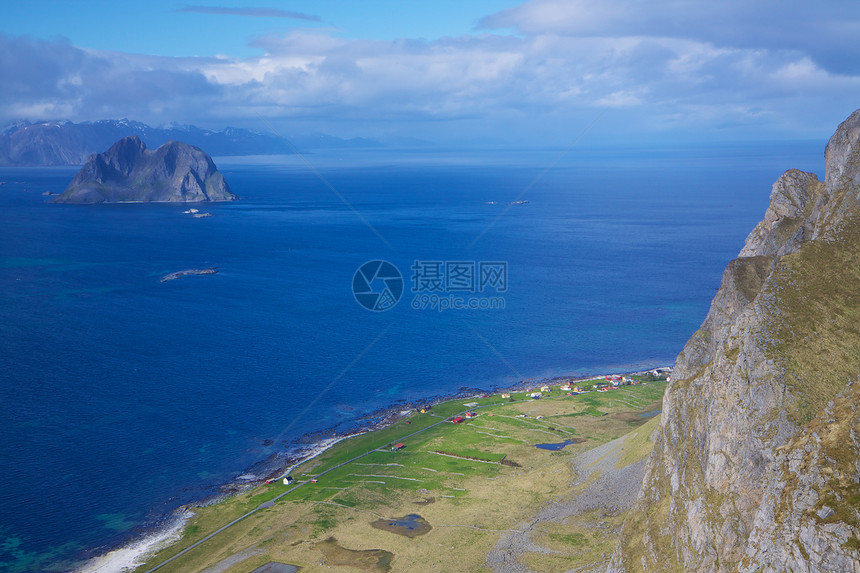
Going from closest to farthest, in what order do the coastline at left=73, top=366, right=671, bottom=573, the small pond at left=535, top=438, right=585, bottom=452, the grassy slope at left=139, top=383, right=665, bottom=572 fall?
Answer: the grassy slope at left=139, top=383, right=665, bottom=572 < the coastline at left=73, top=366, right=671, bottom=573 < the small pond at left=535, top=438, right=585, bottom=452

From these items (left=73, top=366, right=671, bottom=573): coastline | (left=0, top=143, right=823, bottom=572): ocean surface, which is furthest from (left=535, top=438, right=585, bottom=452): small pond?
(left=0, top=143, right=823, bottom=572): ocean surface

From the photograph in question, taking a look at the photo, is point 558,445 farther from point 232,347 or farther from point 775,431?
point 232,347

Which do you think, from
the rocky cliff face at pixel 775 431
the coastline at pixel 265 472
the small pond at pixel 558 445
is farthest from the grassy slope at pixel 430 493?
the rocky cliff face at pixel 775 431

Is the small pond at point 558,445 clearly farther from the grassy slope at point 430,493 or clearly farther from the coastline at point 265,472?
the coastline at point 265,472

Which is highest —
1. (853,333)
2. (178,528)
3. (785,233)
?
(785,233)

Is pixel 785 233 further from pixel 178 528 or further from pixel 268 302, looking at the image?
pixel 268 302

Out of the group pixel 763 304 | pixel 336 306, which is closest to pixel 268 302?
pixel 336 306

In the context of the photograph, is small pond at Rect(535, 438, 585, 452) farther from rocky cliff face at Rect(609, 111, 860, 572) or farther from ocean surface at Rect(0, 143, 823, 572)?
rocky cliff face at Rect(609, 111, 860, 572)
